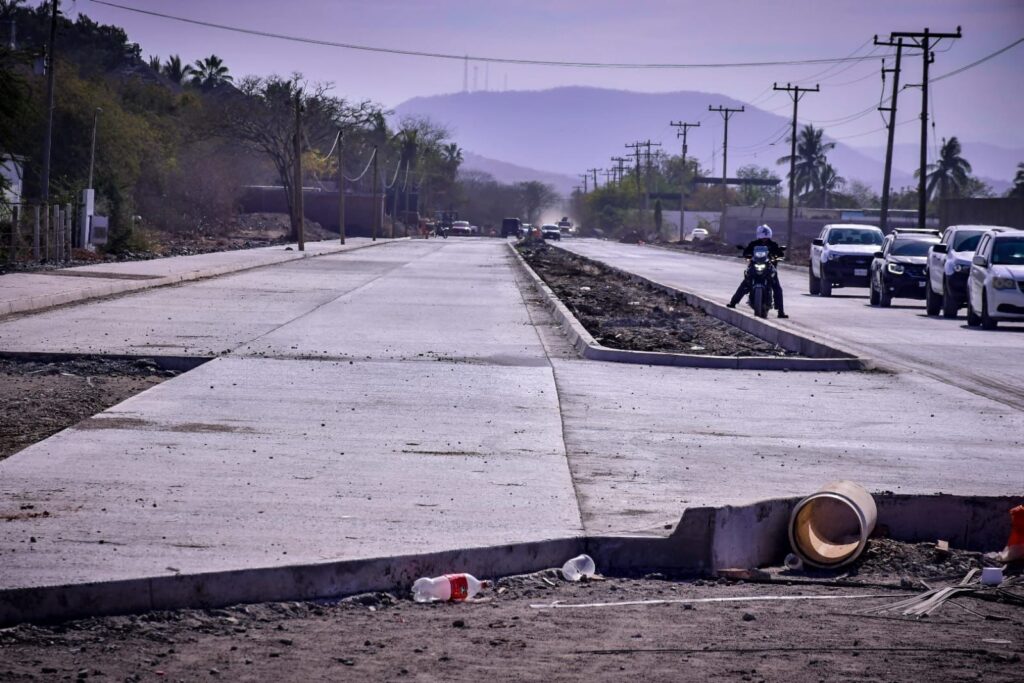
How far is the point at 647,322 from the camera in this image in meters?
24.9

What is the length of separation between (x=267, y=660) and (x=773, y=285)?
71.4 feet

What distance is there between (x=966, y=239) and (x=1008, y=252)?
4.52 m

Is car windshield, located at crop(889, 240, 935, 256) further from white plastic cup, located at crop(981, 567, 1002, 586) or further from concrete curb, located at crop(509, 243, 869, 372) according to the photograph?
white plastic cup, located at crop(981, 567, 1002, 586)

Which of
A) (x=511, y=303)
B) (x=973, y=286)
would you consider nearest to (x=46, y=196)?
(x=511, y=303)

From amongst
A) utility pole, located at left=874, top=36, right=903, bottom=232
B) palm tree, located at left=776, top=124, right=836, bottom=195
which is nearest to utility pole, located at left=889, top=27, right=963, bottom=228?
utility pole, located at left=874, top=36, right=903, bottom=232

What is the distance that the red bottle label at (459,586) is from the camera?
643 centimetres

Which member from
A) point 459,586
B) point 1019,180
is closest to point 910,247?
point 459,586

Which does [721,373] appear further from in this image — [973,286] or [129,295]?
[129,295]

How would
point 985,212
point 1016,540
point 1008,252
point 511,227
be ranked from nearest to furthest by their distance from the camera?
point 1016,540 < point 1008,252 < point 985,212 < point 511,227

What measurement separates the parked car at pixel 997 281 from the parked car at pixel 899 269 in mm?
5054

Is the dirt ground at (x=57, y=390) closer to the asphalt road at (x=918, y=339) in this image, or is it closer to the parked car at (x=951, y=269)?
the asphalt road at (x=918, y=339)

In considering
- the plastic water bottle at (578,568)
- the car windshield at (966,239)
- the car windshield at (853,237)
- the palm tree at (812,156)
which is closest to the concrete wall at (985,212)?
the car windshield at (853,237)

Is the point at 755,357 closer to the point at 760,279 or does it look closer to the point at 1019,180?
the point at 760,279

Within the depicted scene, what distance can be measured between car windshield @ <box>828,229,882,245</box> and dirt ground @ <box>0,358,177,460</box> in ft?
86.5
